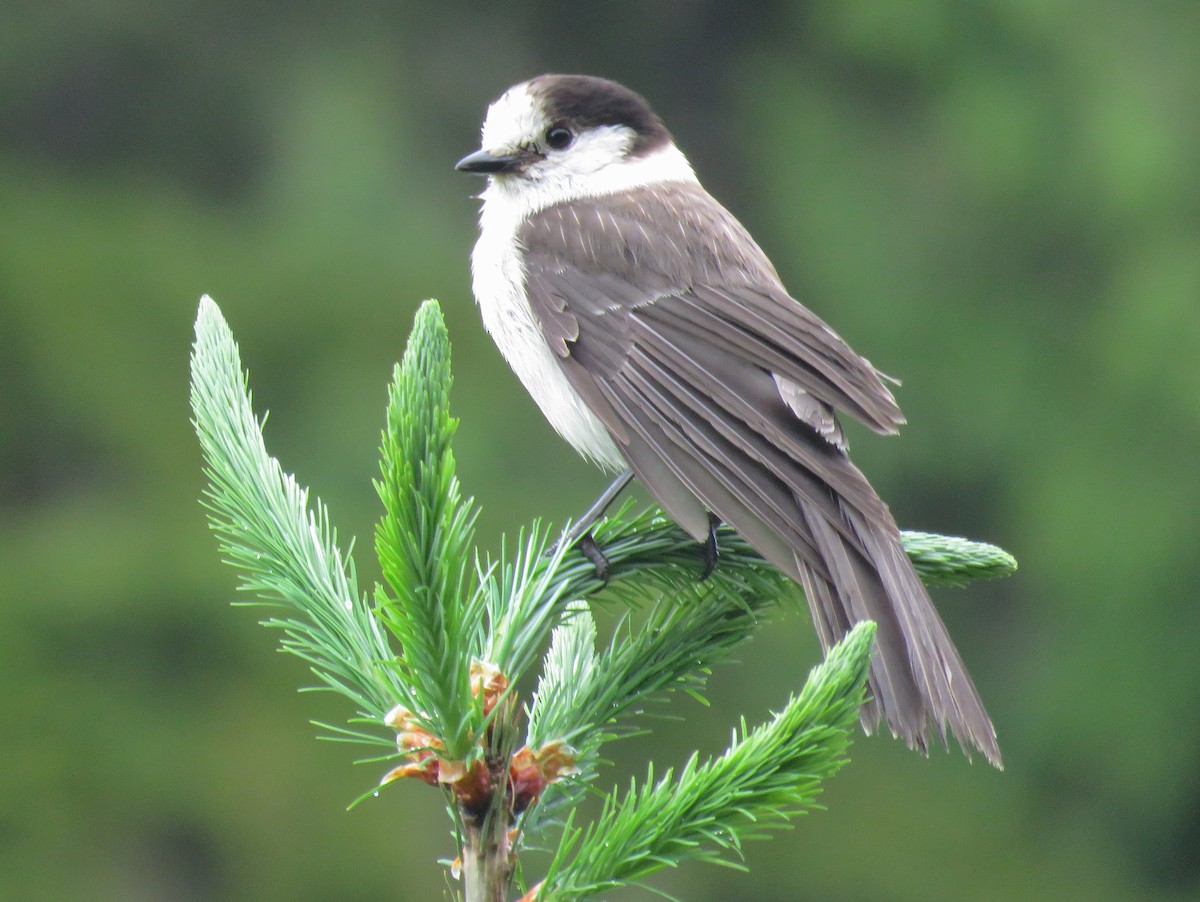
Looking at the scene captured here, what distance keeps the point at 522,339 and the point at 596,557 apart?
3.83ft

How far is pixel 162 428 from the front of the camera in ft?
25.3

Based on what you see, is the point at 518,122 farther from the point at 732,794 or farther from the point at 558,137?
the point at 732,794

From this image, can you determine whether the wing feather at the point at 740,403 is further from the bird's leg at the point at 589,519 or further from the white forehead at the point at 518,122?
the white forehead at the point at 518,122

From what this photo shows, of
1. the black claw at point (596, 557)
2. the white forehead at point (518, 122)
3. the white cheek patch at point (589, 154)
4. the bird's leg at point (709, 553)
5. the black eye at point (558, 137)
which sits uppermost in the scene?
the white forehead at point (518, 122)

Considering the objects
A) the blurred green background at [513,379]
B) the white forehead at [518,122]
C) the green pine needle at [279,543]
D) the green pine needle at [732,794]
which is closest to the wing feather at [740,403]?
the white forehead at [518,122]

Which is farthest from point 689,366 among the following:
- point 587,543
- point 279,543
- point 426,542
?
point 426,542

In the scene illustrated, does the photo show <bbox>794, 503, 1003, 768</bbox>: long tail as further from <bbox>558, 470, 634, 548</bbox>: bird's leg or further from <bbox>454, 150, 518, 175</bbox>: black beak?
<bbox>454, 150, 518, 175</bbox>: black beak

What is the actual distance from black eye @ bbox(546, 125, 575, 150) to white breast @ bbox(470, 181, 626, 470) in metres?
0.21

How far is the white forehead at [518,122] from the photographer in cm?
362

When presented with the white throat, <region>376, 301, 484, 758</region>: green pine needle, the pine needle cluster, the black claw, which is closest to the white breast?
the white throat

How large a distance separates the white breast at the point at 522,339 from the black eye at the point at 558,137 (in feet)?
0.68

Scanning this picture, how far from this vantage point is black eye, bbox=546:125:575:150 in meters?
3.66

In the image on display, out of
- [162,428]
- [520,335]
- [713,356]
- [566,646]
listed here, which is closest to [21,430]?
[162,428]

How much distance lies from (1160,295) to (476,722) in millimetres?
7451
